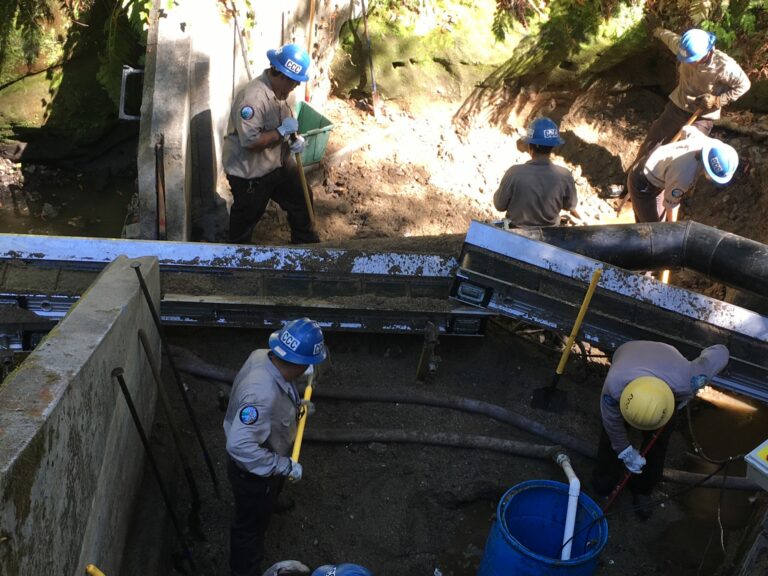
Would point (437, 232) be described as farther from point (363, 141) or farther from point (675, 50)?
point (675, 50)

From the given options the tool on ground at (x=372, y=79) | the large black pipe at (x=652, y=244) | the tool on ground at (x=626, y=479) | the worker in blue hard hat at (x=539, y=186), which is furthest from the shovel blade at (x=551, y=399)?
the tool on ground at (x=372, y=79)

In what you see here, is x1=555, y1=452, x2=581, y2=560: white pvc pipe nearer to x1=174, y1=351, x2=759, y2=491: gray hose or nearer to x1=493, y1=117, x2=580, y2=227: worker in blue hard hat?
x1=174, y1=351, x2=759, y2=491: gray hose

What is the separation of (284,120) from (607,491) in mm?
3896

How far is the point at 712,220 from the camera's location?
8.41 m

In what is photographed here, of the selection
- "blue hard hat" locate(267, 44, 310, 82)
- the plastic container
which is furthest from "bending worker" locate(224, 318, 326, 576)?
the plastic container

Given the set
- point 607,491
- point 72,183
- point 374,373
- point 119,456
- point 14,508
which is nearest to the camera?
point 14,508

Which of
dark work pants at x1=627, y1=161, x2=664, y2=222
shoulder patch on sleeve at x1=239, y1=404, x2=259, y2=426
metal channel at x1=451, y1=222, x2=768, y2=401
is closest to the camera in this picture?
shoulder patch on sleeve at x1=239, y1=404, x2=259, y2=426

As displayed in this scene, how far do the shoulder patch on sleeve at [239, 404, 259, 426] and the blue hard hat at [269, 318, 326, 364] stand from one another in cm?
31

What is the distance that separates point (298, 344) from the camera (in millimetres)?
3781

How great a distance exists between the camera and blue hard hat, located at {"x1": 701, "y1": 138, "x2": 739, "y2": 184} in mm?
6195

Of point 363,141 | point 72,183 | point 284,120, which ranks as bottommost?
point 72,183

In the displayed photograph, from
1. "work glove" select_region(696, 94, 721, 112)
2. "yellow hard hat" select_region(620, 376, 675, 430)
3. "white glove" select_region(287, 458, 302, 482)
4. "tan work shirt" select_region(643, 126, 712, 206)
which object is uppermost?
"work glove" select_region(696, 94, 721, 112)

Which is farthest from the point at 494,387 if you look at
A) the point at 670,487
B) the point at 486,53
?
the point at 486,53

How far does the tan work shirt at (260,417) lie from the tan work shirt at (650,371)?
78.9 inches
